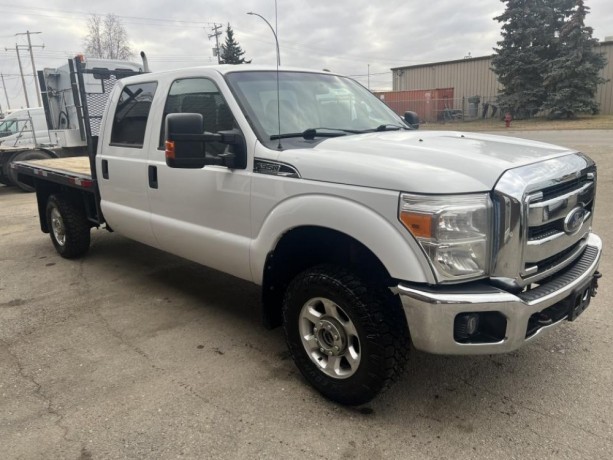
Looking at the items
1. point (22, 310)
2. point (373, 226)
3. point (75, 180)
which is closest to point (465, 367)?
point (373, 226)

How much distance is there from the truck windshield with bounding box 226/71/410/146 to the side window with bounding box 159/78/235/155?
146 mm

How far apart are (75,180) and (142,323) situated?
1928 millimetres

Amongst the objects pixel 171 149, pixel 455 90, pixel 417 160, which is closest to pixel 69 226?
pixel 171 149

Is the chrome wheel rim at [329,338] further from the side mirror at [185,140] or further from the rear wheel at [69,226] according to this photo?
the rear wheel at [69,226]

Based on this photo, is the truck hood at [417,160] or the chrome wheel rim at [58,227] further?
the chrome wheel rim at [58,227]

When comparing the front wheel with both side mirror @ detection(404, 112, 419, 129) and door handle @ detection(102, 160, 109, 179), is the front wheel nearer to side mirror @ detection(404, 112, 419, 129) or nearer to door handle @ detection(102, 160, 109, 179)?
side mirror @ detection(404, 112, 419, 129)

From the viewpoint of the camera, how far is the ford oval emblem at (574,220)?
2.78m

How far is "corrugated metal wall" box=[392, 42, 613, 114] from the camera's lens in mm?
35625

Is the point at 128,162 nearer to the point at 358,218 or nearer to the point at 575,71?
the point at 358,218

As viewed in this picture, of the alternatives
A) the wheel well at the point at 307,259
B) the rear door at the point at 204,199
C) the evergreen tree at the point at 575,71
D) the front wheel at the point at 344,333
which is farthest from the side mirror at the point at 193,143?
the evergreen tree at the point at 575,71

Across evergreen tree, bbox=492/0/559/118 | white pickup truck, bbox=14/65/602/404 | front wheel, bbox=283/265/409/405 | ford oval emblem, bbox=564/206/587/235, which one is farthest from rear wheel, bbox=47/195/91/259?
evergreen tree, bbox=492/0/559/118

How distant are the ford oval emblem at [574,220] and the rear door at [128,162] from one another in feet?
9.78

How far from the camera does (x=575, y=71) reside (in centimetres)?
2991

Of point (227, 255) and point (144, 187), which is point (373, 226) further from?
point (144, 187)
